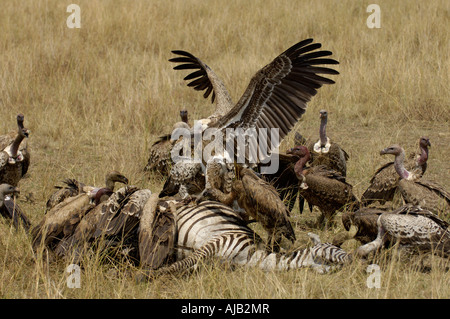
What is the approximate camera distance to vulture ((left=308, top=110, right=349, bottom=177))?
274 inches

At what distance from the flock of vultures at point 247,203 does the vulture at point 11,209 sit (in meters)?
0.01

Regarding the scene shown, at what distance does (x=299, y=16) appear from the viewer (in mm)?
A: 12289

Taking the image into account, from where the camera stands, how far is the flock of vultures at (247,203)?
4.95 m

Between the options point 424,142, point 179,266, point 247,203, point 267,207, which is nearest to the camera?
point 179,266

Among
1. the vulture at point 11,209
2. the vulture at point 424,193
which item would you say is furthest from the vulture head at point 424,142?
the vulture at point 11,209

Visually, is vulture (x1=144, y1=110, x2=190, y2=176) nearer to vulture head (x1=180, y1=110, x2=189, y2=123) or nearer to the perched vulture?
vulture head (x1=180, y1=110, x2=189, y2=123)

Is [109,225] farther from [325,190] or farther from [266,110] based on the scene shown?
[325,190]

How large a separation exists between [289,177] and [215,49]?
513 centimetres

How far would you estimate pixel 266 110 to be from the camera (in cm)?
613

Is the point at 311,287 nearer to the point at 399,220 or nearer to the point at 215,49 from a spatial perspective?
the point at 399,220

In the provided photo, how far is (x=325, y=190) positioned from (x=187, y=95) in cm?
412

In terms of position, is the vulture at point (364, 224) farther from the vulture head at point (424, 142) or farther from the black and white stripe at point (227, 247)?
the vulture head at point (424, 142)

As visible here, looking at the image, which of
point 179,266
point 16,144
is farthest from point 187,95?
point 179,266
